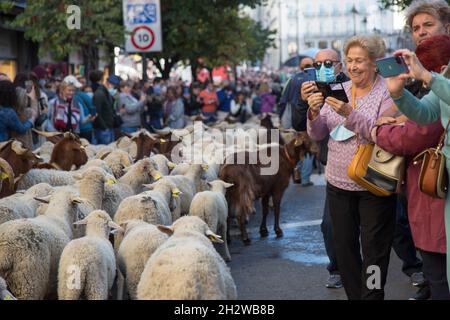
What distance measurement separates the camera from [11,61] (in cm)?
2419

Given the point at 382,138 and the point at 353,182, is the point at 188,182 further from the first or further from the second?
the point at 382,138

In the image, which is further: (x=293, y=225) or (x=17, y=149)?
(x=293, y=225)

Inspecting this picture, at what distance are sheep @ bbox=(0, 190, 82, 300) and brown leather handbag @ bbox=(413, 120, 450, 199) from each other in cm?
288

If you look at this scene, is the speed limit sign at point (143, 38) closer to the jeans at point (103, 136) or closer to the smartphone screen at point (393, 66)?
the jeans at point (103, 136)

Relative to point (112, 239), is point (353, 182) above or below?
above

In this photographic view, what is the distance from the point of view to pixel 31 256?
20.4 ft

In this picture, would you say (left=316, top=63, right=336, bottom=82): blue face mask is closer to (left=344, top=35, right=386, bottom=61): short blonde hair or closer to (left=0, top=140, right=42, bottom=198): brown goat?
(left=344, top=35, right=386, bottom=61): short blonde hair

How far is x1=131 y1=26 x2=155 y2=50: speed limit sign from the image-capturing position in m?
17.3

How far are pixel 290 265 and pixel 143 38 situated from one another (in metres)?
9.47

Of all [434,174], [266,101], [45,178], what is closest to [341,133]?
[434,174]

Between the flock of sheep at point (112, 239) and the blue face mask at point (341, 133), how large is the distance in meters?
1.10

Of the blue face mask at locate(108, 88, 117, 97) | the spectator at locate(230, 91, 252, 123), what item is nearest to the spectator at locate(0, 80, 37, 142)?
the blue face mask at locate(108, 88, 117, 97)

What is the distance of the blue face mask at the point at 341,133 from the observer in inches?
227
